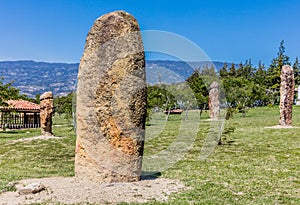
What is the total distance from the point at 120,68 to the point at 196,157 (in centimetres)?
593

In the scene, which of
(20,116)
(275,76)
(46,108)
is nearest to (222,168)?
(46,108)

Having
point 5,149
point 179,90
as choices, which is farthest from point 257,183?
point 179,90

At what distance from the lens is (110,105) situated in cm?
759

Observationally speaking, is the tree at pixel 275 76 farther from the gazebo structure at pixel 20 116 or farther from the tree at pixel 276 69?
the gazebo structure at pixel 20 116

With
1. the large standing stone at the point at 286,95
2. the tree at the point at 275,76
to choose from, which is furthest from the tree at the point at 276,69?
the large standing stone at the point at 286,95

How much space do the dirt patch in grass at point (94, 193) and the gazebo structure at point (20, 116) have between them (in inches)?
1032

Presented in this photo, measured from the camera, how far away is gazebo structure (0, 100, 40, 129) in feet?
108

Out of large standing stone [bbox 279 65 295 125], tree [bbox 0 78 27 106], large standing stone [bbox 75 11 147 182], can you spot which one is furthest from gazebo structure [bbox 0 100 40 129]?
large standing stone [bbox 75 11 147 182]

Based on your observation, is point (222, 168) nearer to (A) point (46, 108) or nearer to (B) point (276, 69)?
(A) point (46, 108)

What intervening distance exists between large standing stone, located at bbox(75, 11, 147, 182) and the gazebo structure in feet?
86.0

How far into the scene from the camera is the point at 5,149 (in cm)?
1560

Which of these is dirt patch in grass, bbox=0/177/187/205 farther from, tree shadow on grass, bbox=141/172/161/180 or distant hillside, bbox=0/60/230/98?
distant hillside, bbox=0/60/230/98

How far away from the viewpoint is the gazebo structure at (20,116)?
3281 centimetres

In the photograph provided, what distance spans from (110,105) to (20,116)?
1181 inches
